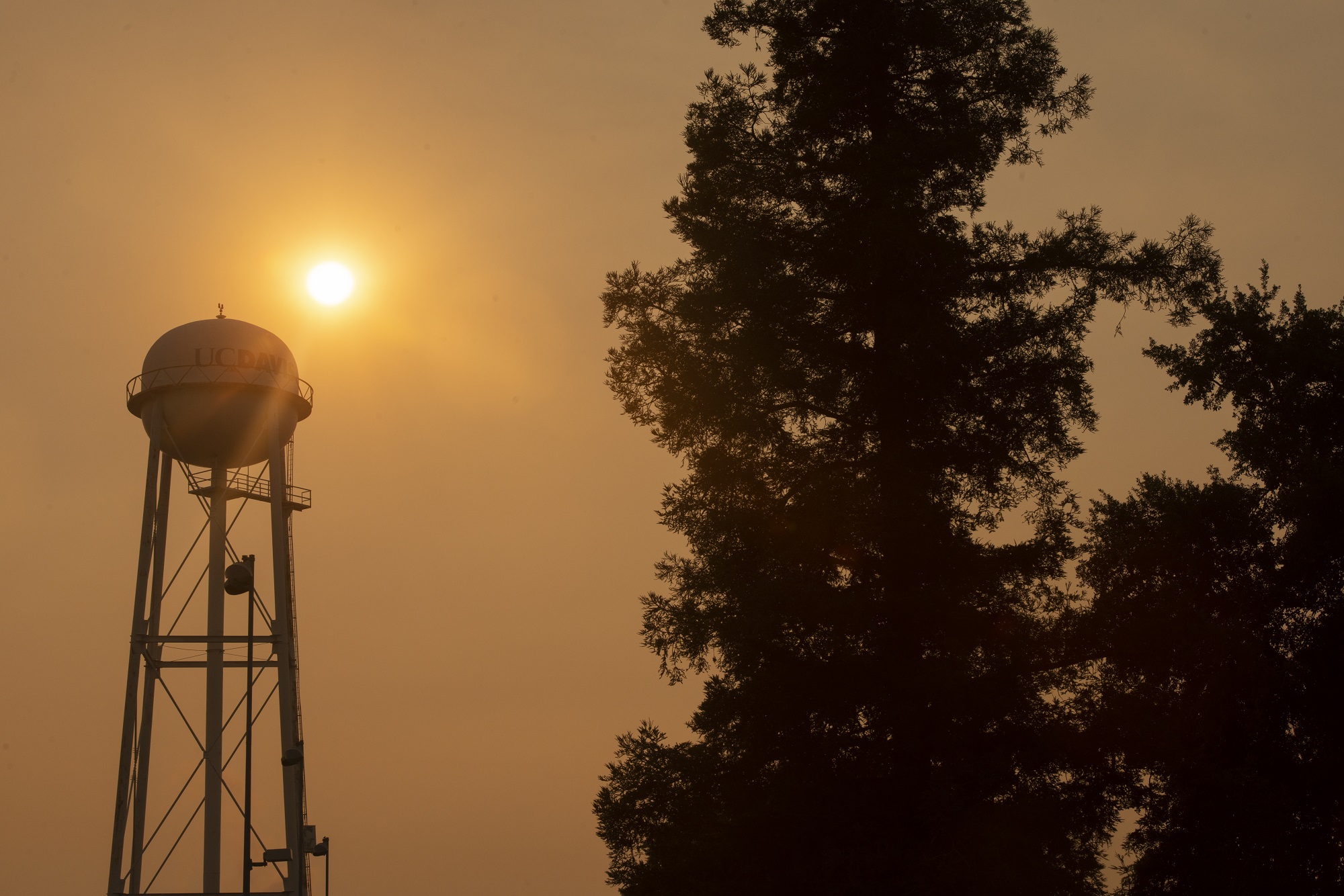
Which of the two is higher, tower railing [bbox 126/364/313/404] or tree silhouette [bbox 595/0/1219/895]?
tower railing [bbox 126/364/313/404]

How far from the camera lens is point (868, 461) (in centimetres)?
1756

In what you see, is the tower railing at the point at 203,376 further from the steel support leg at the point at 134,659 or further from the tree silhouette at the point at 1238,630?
the tree silhouette at the point at 1238,630

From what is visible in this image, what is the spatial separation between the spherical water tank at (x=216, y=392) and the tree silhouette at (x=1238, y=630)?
1787 centimetres

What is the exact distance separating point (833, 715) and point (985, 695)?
1.87m

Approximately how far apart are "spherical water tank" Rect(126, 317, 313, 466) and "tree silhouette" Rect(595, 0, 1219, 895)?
12.8m

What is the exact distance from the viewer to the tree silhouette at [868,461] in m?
16.2

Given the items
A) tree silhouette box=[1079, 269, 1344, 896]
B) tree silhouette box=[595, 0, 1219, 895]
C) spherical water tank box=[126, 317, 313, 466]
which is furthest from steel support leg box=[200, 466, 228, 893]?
tree silhouette box=[1079, 269, 1344, 896]

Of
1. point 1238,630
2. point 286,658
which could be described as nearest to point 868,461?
point 1238,630

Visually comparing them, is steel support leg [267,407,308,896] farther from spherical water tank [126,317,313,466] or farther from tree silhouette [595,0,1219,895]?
tree silhouette [595,0,1219,895]

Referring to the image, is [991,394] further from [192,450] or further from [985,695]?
[192,450]

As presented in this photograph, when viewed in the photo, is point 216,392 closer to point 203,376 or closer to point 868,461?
point 203,376

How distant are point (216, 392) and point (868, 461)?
16581mm

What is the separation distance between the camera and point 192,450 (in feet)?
95.2

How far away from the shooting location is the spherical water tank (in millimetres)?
28391
